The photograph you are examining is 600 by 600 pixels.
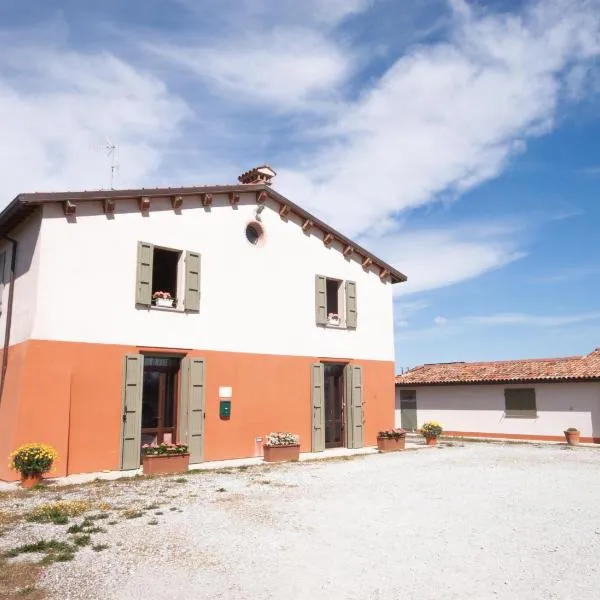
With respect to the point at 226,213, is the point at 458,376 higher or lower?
lower

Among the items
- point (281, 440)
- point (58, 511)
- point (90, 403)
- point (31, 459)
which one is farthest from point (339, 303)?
point (58, 511)

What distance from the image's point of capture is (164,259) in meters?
15.3

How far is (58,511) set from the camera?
7.72 meters

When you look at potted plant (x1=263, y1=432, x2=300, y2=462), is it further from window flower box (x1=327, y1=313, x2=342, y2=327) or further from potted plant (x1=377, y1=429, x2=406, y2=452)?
window flower box (x1=327, y1=313, x2=342, y2=327)

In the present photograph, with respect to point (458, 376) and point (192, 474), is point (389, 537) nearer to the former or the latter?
point (192, 474)

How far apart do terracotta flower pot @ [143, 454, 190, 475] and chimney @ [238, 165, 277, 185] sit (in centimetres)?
827

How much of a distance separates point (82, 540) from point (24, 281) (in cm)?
743

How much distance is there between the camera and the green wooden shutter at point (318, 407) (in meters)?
15.9

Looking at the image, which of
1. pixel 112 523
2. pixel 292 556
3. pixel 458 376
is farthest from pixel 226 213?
pixel 458 376

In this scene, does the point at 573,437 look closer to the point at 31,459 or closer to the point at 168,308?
the point at 168,308

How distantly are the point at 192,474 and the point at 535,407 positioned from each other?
1565 cm

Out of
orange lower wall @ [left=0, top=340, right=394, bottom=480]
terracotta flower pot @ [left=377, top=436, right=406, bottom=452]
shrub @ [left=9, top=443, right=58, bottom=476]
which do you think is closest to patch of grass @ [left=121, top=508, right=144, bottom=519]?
shrub @ [left=9, top=443, right=58, bottom=476]

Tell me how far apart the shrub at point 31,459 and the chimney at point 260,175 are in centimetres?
942

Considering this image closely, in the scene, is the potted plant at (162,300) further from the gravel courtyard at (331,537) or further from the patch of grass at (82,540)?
the patch of grass at (82,540)
